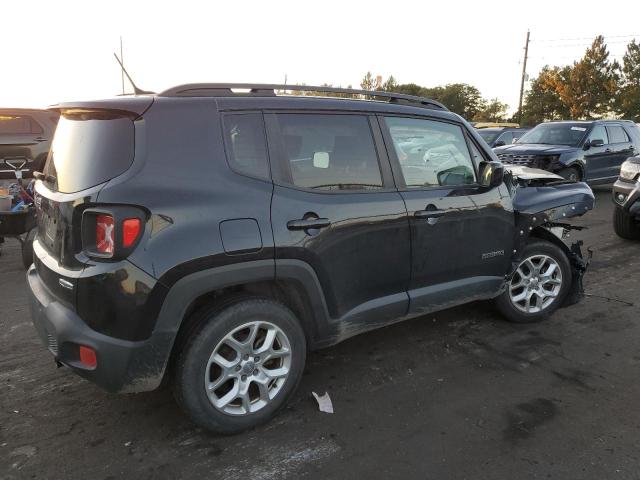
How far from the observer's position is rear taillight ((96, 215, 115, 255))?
232 cm

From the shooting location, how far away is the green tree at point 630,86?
40.8 meters

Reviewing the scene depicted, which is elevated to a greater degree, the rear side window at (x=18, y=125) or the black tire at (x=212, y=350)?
the rear side window at (x=18, y=125)

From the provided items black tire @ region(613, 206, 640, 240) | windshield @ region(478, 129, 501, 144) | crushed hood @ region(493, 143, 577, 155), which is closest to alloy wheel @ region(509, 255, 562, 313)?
black tire @ region(613, 206, 640, 240)

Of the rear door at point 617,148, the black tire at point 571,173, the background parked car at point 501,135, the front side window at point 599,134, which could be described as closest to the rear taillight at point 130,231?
the black tire at point 571,173

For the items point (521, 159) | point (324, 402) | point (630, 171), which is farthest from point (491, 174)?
point (521, 159)

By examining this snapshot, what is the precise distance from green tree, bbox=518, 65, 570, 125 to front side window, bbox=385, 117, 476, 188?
148 ft

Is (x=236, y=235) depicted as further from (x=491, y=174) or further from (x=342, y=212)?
(x=491, y=174)

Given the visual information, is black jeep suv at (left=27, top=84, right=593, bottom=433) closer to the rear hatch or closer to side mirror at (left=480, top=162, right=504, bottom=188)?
the rear hatch

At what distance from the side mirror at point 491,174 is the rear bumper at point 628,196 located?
3967mm

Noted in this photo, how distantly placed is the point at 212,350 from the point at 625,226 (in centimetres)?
685

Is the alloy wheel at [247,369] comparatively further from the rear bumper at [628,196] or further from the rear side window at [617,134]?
the rear side window at [617,134]

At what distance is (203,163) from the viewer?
255cm

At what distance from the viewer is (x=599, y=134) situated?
12016mm

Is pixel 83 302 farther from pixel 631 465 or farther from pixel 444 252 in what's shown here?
pixel 631 465
